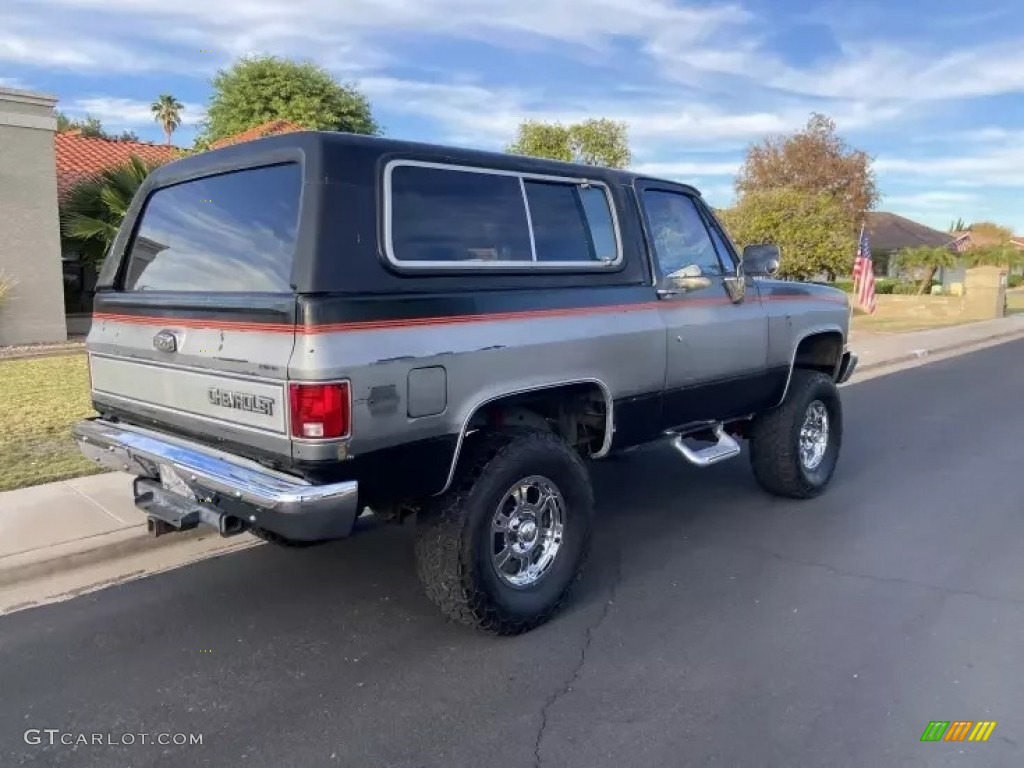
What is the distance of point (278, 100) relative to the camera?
20.3 m

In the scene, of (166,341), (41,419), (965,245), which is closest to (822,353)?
(166,341)

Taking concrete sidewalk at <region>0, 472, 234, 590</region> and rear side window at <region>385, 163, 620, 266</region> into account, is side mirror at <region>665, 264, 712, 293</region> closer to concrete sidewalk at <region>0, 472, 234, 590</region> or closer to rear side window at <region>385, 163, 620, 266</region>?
rear side window at <region>385, 163, 620, 266</region>

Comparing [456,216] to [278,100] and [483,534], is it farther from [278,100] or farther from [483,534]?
[278,100]

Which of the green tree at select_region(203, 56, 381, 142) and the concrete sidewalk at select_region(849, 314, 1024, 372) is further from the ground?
the green tree at select_region(203, 56, 381, 142)

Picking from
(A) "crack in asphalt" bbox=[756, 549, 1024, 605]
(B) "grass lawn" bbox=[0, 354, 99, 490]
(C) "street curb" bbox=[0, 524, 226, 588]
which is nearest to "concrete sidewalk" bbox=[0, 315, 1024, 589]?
(C) "street curb" bbox=[0, 524, 226, 588]

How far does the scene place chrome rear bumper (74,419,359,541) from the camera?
3.31 m

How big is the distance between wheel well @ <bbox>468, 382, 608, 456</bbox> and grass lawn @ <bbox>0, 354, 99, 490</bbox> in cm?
374

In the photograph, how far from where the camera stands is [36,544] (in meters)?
4.91

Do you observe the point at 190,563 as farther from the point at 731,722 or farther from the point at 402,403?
the point at 731,722

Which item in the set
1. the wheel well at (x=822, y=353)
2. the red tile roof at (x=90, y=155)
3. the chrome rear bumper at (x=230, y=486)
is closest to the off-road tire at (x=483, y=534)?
the chrome rear bumper at (x=230, y=486)

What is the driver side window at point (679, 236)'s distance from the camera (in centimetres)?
499

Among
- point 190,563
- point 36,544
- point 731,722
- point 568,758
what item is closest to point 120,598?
point 190,563

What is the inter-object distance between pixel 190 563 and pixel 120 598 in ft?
1.78

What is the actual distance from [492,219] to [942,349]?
1626 centimetres
